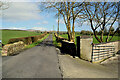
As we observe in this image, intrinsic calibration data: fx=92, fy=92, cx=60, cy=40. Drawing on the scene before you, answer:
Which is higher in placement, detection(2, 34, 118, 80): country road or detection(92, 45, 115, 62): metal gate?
detection(92, 45, 115, 62): metal gate

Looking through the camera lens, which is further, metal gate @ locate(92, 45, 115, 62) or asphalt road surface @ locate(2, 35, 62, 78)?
metal gate @ locate(92, 45, 115, 62)

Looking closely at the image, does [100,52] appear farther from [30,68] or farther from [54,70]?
[30,68]

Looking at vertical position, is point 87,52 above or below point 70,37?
below

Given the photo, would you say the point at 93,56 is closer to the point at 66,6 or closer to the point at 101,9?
the point at 101,9

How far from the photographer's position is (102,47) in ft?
18.9

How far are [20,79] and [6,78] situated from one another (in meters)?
0.46

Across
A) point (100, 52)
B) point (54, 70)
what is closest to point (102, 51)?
point (100, 52)

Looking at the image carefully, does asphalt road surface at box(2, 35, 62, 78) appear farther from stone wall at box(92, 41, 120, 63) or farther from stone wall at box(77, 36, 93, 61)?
stone wall at box(92, 41, 120, 63)

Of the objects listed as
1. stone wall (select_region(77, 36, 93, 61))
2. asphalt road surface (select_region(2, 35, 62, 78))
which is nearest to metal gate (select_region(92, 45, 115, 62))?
stone wall (select_region(77, 36, 93, 61))

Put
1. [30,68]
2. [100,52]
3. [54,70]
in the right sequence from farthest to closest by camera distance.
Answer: [100,52] → [30,68] → [54,70]

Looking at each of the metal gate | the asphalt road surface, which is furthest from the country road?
the metal gate

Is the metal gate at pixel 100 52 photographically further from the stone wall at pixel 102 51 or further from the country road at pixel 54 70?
the country road at pixel 54 70

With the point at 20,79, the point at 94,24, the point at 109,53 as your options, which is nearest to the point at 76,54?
the point at 109,53

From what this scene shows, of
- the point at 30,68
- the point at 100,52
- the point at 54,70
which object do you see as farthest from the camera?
the point at 100,52
